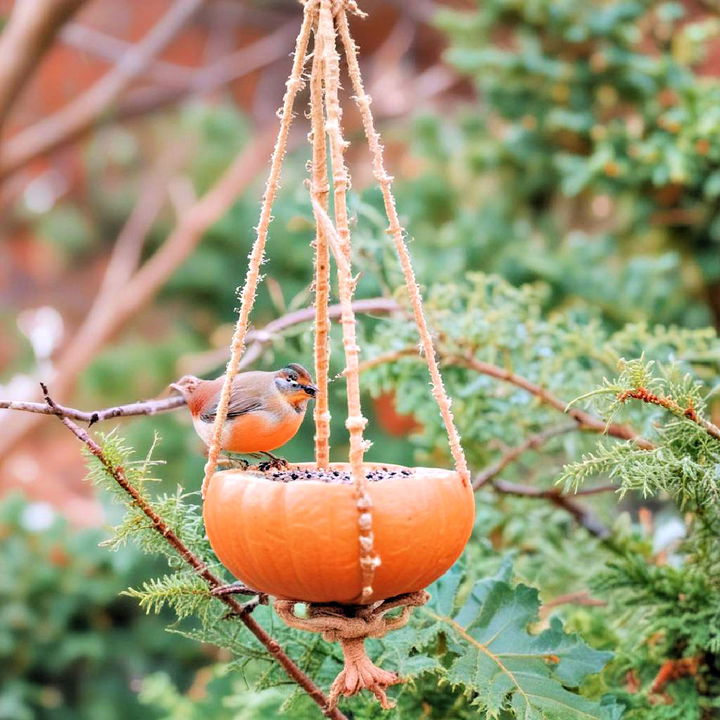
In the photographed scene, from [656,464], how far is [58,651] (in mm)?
2339

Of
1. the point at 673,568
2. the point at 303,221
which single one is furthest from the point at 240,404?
the point at 303,221

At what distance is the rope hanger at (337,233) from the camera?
2.59 ft

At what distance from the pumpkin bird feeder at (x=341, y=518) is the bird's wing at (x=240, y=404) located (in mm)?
160

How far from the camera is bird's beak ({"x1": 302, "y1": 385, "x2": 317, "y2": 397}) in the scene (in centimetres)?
109

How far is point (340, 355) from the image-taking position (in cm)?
165

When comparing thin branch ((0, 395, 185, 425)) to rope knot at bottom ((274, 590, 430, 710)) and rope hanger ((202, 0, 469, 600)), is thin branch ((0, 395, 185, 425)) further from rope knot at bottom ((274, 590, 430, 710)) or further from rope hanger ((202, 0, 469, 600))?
rope knot at bottom ((274, 590, 430, 710))

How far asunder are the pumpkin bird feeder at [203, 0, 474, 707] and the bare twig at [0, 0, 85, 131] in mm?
1602

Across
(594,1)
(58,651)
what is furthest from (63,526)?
(594,1)

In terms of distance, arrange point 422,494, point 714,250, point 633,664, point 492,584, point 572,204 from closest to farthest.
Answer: point 422,494 → point 492,584 → point 633,664 → point 714,250 → point 572,204

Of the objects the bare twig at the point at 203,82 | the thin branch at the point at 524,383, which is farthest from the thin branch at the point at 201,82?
the thin branch at the point at 524,383

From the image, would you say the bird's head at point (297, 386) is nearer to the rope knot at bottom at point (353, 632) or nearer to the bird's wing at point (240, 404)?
the bird's wing at point (240, 404)

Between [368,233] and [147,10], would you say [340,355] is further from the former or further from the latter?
[147,10]

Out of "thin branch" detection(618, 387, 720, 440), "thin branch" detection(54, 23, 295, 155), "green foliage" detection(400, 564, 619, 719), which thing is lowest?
"green foliage" detection(400, 564, 619, 719)

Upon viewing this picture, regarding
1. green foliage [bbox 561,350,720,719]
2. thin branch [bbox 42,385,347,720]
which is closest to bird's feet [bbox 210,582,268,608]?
thin branch [bbox 42,385,347,720]
